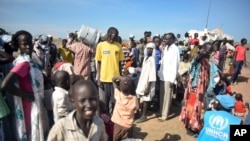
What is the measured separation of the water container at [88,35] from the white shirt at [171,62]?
1.77m

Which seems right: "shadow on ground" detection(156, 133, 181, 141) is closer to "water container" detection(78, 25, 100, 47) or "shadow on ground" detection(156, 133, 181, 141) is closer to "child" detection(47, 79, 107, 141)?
"water container" detection(78, 25, 100, 47)

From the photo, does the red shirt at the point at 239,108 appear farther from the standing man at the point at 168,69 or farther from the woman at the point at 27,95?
the woman at the point at 27,95

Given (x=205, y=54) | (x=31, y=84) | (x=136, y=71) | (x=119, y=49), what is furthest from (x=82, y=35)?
(x=31, y=84)


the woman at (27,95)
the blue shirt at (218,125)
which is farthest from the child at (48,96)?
the blue shirt at (218,125)

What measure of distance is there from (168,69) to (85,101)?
13.4ft

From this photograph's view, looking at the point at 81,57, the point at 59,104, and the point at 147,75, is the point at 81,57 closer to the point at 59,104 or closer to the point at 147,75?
the point at 147,75

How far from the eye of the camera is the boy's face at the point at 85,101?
6.23 ft

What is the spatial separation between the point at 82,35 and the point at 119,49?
1323 millimetres

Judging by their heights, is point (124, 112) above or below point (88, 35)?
below

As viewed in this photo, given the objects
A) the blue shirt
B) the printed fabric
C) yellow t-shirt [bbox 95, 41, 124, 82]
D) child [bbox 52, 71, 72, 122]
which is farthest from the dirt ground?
the printed fabric

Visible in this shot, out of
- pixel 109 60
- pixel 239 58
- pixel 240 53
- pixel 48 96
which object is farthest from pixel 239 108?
pixel 48 96

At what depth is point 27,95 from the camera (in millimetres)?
2654

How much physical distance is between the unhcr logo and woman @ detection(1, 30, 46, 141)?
207cm

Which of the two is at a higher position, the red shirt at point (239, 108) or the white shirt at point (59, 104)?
the white shirt at point (59, 104)
